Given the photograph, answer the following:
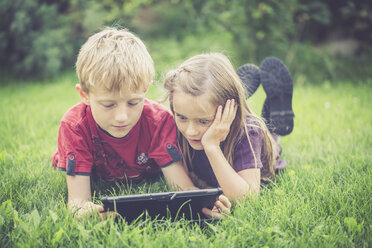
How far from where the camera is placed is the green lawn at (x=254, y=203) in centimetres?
176

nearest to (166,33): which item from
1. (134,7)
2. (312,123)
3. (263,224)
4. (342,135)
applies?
(134,7)

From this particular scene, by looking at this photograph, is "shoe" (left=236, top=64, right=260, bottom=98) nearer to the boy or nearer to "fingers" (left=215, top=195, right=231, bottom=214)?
the boy

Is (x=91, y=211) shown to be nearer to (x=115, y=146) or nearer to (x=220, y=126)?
(x=115, y=146)

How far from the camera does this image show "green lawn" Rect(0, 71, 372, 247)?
1763 mm

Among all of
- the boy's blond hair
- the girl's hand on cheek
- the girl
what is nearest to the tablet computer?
the girl

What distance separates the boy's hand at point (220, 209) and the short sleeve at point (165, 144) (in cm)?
46

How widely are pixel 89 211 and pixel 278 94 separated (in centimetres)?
196

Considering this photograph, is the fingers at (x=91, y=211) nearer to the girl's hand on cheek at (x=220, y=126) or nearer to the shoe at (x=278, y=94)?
the girl's hand on cheek at (x=220, y=126)

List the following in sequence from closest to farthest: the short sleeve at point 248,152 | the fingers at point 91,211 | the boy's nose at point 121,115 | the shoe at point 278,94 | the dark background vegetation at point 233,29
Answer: the fingers at point 91,211, the boy's nose at point 121,115, the short sleeve at point 248,152, the shoe at point 278,94, the dark background vegetation at point 233,29

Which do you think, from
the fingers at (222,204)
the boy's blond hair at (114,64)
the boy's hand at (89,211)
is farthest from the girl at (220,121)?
the boy's hand at (89,211)

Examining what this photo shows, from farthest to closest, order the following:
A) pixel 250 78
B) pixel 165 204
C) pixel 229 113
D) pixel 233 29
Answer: pixel 233 29, pixel 250 78, pixel 229 113, pixel 165 204

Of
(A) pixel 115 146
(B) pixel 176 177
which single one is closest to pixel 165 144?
(B) pixel 176 177

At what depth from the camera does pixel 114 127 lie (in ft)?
6.92

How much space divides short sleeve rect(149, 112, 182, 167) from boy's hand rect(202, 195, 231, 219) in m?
0.46
